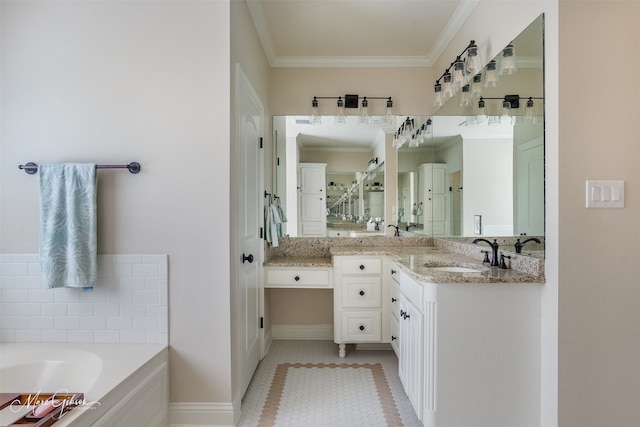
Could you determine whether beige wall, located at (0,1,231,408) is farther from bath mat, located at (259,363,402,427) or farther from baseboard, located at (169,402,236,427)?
bath mat, located at (259,363,402,427)

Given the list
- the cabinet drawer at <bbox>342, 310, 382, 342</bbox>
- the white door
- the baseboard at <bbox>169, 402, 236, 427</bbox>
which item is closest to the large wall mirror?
the white door

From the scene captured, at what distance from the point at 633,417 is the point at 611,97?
1.43 m

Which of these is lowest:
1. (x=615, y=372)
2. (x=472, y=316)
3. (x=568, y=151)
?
(x=615, y=372)

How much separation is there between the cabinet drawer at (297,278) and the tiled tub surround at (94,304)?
1.09 meters

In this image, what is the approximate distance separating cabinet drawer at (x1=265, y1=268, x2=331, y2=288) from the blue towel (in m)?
1.34

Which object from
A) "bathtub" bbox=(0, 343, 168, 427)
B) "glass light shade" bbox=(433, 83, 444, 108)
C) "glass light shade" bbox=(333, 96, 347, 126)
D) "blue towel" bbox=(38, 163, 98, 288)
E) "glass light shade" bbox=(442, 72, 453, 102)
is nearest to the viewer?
"bathtub" bbox=(0, 343, 168, 427)

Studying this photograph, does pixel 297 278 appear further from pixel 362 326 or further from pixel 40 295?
pixel 40 295

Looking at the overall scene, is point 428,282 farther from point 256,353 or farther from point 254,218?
point 256,353

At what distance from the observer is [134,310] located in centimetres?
188

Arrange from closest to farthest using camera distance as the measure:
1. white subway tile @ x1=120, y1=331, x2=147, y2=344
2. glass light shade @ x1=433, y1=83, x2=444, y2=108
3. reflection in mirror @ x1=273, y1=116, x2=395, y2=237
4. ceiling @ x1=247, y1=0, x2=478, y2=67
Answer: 1. white subway tile @ x1=120, y1=331, x2=147, y2=344
2. ceiling @ x1=247, y1=0, x2=478, y2=67
3. glass light shade @ x1=433, y1=83, x2=444, y2=108
4. reflection in mirror @ x1=273, y1=116, x2=395, y2=237

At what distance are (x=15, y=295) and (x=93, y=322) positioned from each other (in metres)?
0.46

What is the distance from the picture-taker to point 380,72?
3135mm

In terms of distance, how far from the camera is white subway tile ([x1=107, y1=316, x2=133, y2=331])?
188 cm

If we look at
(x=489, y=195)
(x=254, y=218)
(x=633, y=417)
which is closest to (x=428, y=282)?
(x=489, y=195)
